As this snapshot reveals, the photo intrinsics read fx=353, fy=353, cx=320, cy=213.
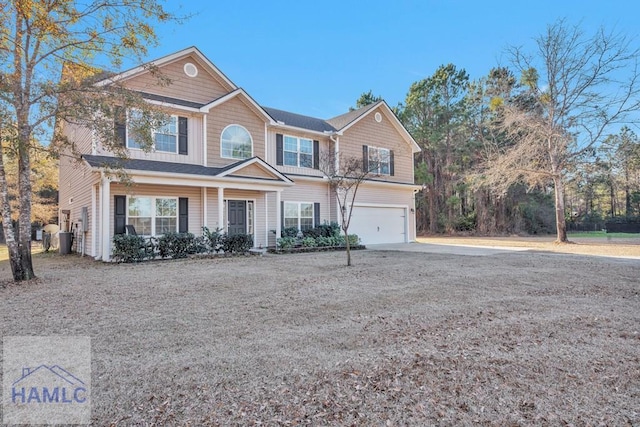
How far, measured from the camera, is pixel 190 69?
1343 cm

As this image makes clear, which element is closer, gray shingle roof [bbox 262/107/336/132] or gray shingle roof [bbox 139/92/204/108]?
gray shingle roof [bbox 139/92/204/108]

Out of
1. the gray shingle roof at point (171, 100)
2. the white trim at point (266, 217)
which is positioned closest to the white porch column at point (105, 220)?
the gray shingle roof at point (171, 100)

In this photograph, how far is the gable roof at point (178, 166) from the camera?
34.7 feet

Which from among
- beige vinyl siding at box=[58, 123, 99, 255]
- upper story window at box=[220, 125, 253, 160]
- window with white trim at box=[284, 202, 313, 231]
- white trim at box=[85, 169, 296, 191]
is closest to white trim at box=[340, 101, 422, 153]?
window with white trim at box=[284, 202, 313, 231]

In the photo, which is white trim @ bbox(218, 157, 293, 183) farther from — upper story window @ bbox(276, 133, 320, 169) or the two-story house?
upper story window @ bbox(276, 133, 320, 169)

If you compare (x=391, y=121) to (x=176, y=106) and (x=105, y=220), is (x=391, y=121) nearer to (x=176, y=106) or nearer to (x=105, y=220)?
(x=176, y=106)

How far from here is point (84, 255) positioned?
1250cm

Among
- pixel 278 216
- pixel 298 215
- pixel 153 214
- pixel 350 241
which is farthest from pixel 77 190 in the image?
pixel 350 241

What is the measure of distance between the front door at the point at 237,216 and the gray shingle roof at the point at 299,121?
4.56 meters

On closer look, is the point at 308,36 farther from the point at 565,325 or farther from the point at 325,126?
the point at 565,325

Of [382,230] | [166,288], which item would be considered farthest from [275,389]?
[382,230]

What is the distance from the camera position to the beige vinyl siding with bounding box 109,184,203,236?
11.1 meters

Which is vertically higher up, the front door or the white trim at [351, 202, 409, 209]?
the white trim at [351, 202, 409, 209]

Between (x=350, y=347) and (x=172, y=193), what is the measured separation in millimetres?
10315
